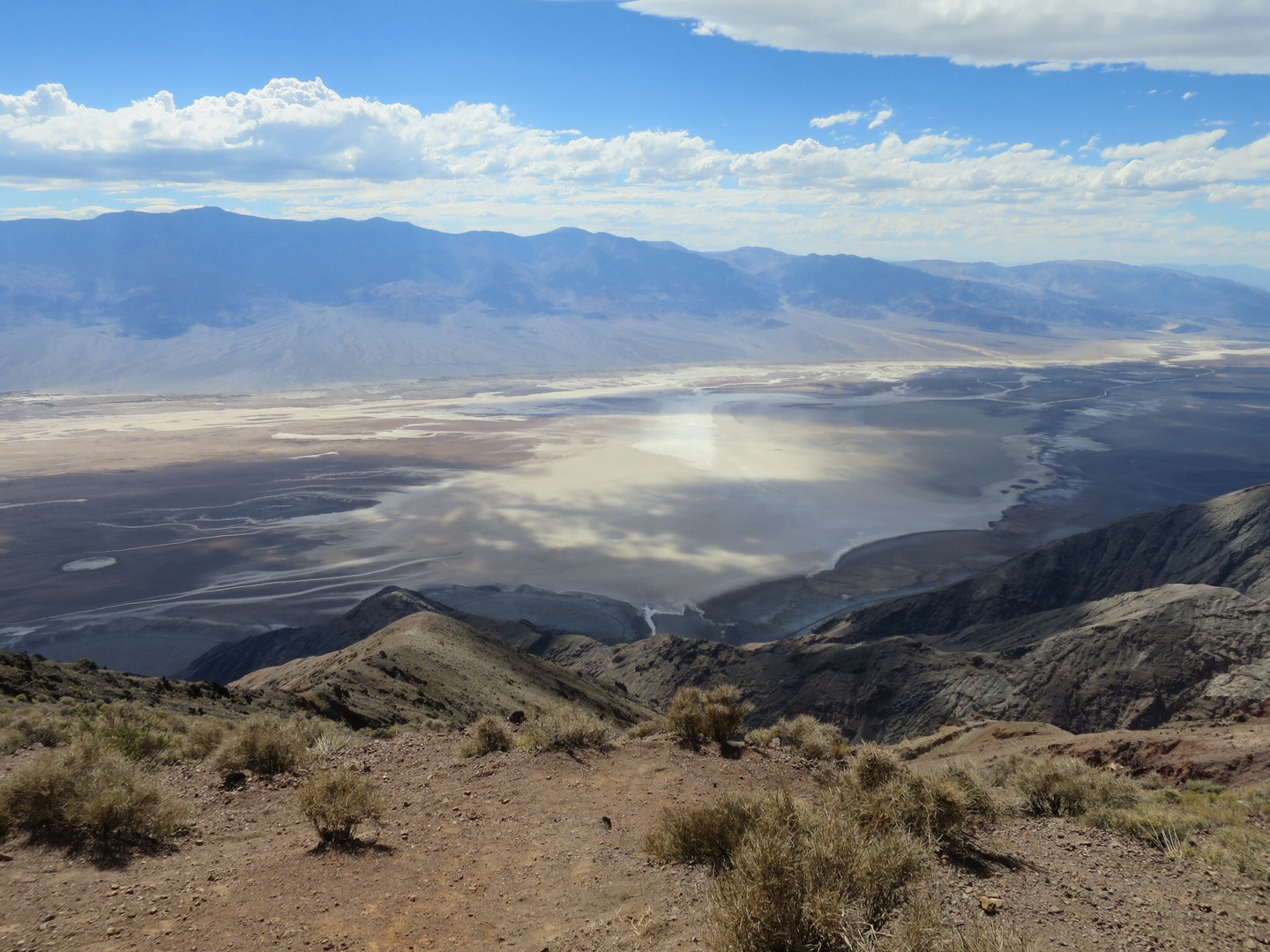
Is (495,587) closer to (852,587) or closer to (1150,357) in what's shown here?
(852,587)

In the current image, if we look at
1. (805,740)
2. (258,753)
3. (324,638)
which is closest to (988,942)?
(805,740)

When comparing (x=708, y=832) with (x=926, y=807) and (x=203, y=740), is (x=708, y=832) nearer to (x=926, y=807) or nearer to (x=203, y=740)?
(x=926, y=807)

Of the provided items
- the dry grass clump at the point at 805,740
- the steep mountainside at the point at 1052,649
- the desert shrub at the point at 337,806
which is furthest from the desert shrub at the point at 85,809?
the steep mountainside at the point at 1052,649

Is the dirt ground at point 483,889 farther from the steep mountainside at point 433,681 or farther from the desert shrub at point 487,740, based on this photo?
the steep mountainside at point 433,681

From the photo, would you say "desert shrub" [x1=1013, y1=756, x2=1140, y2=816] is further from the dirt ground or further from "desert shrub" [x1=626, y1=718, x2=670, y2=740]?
"desert shrub" [x1=626, y1=718, x2=670, y2=740]

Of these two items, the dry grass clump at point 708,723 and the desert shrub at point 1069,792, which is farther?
the dry grass clump at point 708,723

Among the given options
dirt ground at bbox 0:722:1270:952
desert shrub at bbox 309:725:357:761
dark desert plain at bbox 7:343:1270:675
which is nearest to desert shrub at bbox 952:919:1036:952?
dirt ground at bbox 0:722:1270:952

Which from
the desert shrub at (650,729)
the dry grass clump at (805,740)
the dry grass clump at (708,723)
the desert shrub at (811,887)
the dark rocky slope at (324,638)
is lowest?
the dark rocky slope at (324,638)
